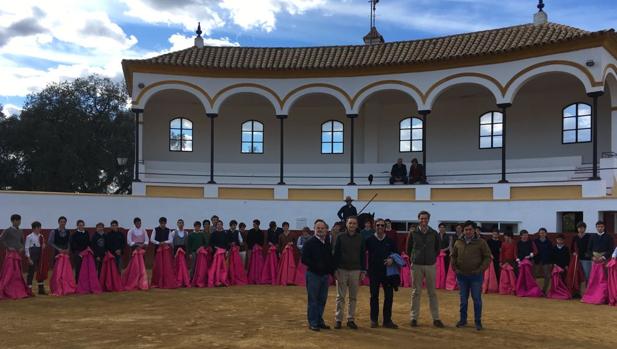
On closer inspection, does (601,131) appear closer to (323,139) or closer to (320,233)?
(323,139)

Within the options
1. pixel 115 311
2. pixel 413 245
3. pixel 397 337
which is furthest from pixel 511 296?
pixel 115 311

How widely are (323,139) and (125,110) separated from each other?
20266mm

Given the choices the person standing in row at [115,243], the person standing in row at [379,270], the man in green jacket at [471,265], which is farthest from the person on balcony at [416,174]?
the person standing in row at [379,270]

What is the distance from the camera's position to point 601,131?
2211 centimetres

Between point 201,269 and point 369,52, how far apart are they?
13422 mm

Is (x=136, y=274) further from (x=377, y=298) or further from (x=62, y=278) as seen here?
(x=377, y=298)

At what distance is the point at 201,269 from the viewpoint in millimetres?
15234

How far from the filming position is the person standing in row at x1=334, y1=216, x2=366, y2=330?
31.2 ft

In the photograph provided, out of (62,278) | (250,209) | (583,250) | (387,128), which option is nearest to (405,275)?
(583,250)

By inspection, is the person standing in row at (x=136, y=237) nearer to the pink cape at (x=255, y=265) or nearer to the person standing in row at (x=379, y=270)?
the pink cape at (x=255, y=265)

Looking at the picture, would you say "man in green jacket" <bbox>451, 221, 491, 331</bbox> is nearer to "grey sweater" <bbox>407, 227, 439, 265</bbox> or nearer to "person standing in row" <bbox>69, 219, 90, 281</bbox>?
"grey sweater" <bbox>407, 227, 439, 265</bbox>

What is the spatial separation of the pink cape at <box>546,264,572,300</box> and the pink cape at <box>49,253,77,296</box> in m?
11.1

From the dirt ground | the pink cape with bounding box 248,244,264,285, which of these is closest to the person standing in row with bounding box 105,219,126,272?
the dirt ground

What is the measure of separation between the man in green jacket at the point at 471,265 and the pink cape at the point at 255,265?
7.40 metres
